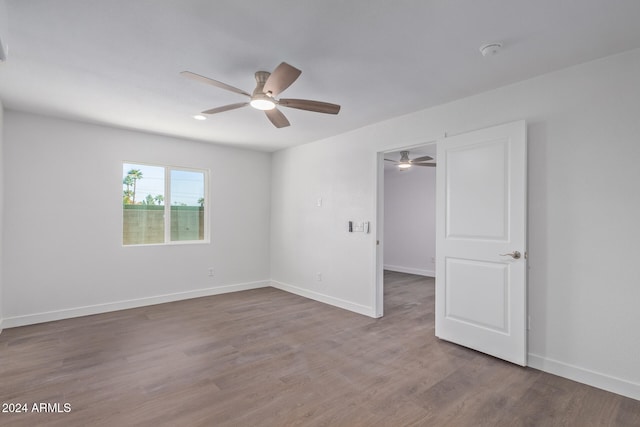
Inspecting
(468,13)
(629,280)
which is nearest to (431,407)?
(629,280)

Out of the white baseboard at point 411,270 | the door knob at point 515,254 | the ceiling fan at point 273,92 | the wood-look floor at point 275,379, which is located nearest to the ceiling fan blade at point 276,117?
the ceiling fan at point 273,92

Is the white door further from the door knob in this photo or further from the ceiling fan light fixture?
the ceiling fan light fixture

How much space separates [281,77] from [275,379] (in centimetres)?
227

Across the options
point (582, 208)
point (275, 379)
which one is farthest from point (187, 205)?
point (582, 208)

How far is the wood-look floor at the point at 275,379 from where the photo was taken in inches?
81.9

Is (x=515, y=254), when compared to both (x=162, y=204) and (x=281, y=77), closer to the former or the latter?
(x=281, y=77)

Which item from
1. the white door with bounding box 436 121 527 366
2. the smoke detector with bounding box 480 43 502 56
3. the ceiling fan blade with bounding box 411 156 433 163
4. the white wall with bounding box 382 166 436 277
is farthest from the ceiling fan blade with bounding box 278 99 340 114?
the white wall with bounding box 382 166 436 277

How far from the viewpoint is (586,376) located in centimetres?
249

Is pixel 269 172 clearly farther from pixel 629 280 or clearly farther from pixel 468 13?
Result: pixel 629 280

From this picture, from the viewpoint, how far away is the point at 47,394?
2316 millimetres

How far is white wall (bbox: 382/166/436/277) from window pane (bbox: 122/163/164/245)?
491 centimetres

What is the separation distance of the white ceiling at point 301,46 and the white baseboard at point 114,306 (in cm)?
245

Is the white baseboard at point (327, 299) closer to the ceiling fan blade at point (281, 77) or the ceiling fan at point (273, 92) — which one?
the ceiling fan at point (273, 92)

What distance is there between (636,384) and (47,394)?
13.7 ft
